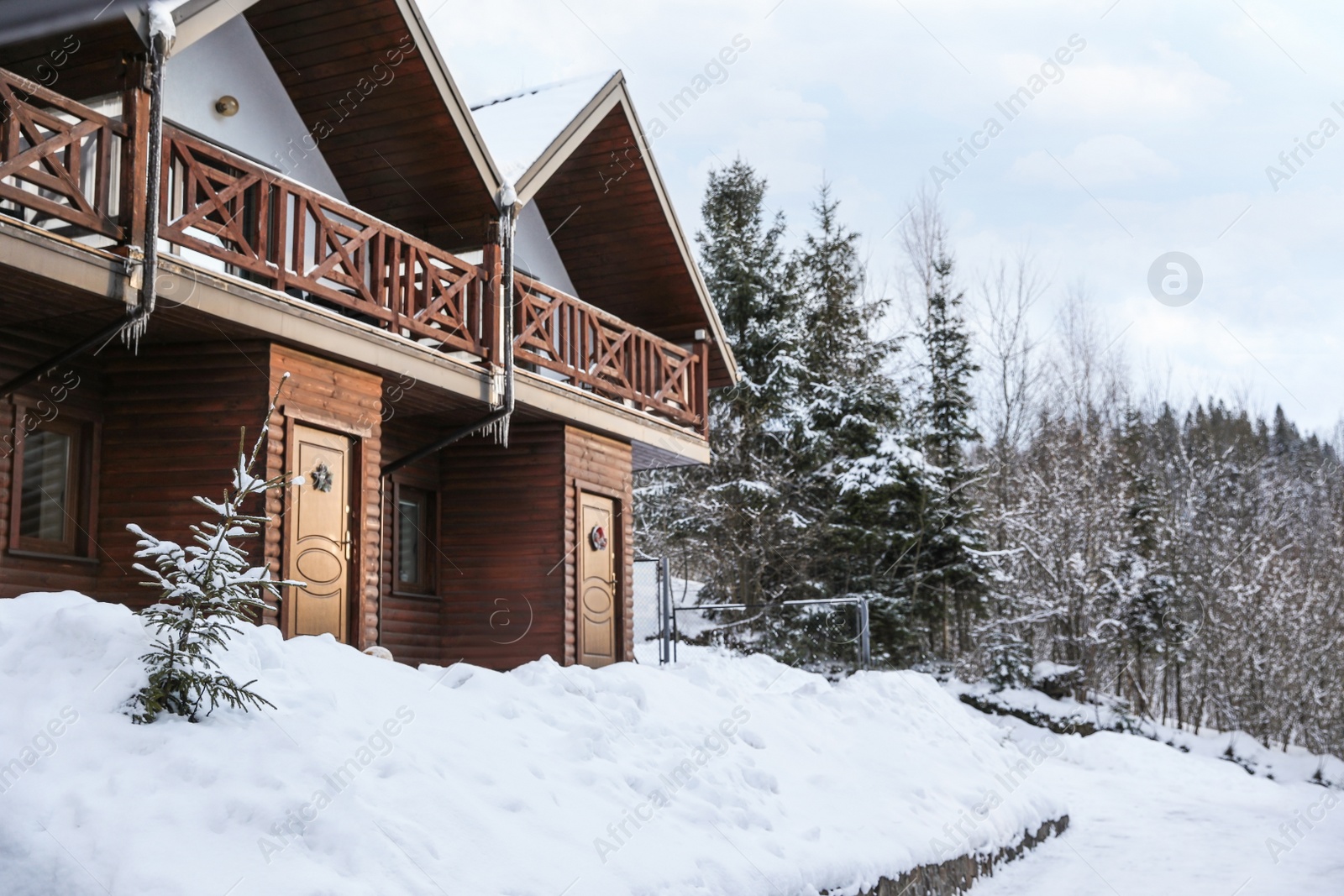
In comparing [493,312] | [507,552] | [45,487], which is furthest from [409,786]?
[507,552]

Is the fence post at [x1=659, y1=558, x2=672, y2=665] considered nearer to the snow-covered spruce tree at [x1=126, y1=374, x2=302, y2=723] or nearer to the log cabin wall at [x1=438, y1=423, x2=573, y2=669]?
the log cabin wall at [x1=438, y1=423, x2=573, y2=669]

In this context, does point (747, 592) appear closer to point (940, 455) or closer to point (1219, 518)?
point (940, 455)

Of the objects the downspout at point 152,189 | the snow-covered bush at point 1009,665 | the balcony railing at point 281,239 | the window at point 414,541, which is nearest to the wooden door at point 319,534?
the balcony railing at point 281,239

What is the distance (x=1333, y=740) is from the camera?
78.6 feet

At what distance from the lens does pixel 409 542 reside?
14008 mm

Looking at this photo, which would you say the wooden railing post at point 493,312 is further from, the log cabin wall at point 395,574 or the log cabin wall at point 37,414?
the log cabin wall at point 37,414

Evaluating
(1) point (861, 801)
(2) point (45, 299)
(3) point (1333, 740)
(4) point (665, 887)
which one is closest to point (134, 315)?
(2) point (45, 299)

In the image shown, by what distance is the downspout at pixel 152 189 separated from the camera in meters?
8.42

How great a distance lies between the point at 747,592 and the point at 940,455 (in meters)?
5.12

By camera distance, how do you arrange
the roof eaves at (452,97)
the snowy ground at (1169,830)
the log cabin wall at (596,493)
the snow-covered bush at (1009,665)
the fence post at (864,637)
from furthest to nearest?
the snow-covered bush at (1009,665), the fence post at (864,637), the log cabin wall at (596,493), the roof eaves at (452,97), the snowy ground at (1169,830)

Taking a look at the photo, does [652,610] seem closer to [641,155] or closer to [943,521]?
[943,521]

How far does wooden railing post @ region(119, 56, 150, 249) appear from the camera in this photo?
8438 millimetres

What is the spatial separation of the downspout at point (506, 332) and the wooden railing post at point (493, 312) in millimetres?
21

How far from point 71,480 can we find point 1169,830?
1263 cm
